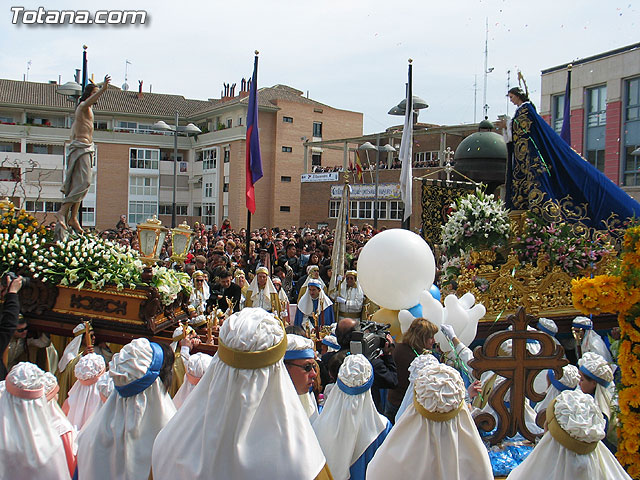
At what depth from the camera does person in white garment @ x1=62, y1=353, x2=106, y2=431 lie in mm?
4270

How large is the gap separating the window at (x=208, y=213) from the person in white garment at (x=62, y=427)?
43881mm

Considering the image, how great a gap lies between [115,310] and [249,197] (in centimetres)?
514

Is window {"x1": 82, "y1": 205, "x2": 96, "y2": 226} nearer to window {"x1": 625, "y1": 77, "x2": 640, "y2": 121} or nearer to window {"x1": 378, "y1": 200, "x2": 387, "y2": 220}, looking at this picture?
window {"x1": 378, "y1": 200, "x2": 387, "y2": 220}

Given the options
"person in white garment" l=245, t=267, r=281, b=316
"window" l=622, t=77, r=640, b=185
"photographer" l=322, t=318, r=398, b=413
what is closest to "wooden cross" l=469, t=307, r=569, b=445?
"photographer" l=322, t=318, r=398, b=413

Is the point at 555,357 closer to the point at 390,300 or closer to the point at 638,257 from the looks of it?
the point at 638,257

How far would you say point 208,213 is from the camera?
1882 inches

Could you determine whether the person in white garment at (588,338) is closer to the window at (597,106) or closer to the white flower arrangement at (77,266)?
the white flower arrangement at (77,266)

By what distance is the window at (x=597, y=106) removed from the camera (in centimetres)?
3253

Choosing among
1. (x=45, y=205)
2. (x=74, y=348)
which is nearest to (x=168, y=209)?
(x=45, y=205)

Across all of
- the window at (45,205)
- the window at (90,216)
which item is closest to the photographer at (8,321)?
the window at (45,205)

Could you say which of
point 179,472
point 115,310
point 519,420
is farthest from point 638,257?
point 115,310

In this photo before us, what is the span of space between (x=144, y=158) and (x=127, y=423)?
1837 inches

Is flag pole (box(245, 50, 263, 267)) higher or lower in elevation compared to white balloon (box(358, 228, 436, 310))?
higher

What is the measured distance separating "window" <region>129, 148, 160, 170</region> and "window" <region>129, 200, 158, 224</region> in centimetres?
290
